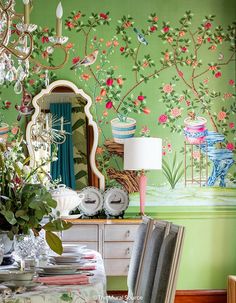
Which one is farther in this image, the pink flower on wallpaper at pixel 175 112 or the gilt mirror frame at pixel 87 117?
the pink flower on wallpaper at pixel 175 112

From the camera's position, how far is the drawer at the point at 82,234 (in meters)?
5.02

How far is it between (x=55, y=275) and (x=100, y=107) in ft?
10.4

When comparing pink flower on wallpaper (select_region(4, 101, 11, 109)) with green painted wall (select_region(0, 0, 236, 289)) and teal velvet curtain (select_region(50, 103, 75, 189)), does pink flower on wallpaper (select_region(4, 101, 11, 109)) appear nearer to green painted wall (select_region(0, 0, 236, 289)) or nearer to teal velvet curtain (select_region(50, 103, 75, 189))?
green painted wall (select_region(0, 0, 236, 289))

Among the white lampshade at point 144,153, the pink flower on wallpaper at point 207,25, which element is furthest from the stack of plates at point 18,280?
the pink flower on wallpaper at point 207,25

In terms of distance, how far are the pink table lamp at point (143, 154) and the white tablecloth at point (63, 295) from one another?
9.27ft

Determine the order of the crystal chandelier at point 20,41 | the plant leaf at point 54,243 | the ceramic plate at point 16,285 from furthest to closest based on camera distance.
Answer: the crystal chandelier at point 20,41 → the plant leaf at point 54,243 → the ceramic plate at point 16,285

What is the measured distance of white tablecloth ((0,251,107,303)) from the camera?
2.05 m

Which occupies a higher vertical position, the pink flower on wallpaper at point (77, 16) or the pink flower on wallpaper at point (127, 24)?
the pink flower on wallpaper at point (77, 16)

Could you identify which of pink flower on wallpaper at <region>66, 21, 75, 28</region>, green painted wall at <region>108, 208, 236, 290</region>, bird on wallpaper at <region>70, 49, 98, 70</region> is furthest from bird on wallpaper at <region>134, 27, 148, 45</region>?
green painted wall at <region>108, 208, 236, 290</region>

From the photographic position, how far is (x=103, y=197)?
5.35m

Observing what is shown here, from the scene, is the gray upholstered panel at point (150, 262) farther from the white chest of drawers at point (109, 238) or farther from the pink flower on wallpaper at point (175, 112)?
the pink flower on wallpaper at point (175, 112)

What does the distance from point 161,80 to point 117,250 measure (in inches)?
63.3

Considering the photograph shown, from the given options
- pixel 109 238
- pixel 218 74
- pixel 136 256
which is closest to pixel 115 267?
pixel 109 238

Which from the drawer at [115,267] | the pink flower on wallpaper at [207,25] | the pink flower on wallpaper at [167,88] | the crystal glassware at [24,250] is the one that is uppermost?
the pink flower on wallpaper at [207,25]
